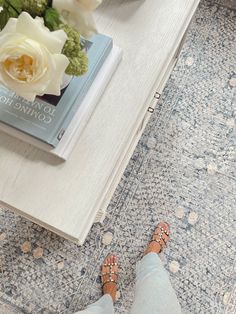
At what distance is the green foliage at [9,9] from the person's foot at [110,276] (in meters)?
0.79

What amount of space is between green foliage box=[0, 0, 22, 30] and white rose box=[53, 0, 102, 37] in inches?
2.2

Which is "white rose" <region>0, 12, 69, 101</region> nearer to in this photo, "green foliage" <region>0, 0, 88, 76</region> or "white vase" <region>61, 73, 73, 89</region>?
"green foliage" <region>0, 0, 88, 76</region>

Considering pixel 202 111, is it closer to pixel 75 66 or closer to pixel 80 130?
pixel 80 130

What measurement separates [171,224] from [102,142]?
525mm

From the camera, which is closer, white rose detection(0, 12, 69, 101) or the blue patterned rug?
white rose detection(0, 12, 69, 101)

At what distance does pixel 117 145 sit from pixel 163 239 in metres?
0.50

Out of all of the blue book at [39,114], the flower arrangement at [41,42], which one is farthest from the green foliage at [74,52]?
the blue book at [39,114]

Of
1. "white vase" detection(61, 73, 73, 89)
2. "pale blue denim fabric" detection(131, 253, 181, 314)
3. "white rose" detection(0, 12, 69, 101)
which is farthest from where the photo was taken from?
"pale blue denim fabric" detection(131, 253, 181, 314)

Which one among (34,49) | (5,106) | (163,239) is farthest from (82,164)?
(163,239)

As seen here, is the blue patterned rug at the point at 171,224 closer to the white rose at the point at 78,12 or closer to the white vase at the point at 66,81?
the white vase at the point at 66,81

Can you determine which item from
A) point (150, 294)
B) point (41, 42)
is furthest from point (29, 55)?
point (150, 294)

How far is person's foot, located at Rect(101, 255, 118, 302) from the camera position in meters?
1.26

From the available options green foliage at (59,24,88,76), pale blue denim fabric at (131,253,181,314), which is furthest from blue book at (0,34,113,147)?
pale blue denim fabric at (131,253,181,314)

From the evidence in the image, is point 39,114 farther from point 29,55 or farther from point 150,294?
point 150,294
